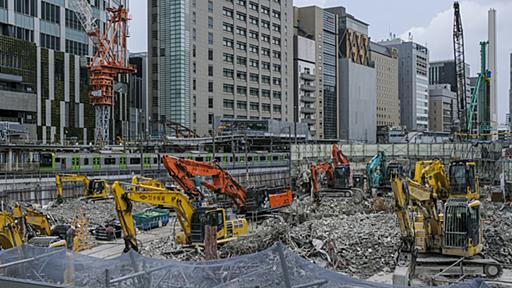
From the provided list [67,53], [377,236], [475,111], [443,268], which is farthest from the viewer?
[475,111]

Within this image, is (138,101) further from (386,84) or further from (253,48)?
(386,84)

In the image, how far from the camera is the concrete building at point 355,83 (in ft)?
424

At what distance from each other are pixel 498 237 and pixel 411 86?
16035cm

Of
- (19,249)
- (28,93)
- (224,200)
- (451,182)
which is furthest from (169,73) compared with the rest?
(19,249)

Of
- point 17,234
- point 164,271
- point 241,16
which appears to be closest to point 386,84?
point 241,16

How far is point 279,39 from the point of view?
10419cm

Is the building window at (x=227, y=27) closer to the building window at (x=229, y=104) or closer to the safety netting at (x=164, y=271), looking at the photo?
the building window at (x=229, y=104)

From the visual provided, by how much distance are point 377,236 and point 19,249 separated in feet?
49.5

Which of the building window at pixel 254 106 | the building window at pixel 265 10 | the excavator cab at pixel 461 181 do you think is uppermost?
the building window at pixel 265 10

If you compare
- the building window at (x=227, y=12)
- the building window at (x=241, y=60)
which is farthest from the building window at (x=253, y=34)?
the building window at (x=227, y=12)

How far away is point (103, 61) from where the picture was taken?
64000mm

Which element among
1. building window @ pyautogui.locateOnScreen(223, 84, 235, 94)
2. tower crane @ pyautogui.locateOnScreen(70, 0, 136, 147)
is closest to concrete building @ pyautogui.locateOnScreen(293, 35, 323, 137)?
building window @ pyautogui.locateOnScreen(223, 84, 235, 94)

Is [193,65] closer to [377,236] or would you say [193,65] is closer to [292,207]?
[292,207]

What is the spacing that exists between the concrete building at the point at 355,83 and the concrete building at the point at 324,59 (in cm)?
404
